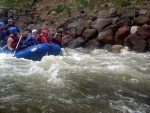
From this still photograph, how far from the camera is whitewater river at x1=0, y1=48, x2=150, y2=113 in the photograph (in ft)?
18.3

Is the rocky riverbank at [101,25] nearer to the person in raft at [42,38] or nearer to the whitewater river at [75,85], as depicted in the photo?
the whitewater river at [75,85]

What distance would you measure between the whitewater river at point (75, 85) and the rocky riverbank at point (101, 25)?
1.80 metres

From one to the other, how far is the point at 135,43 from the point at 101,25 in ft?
7.62

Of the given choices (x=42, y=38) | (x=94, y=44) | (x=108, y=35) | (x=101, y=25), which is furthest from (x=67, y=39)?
(x=42, y=38)

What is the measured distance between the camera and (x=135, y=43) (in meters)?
11.7

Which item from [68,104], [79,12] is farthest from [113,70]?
[79,12]

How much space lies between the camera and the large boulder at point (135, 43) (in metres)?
11.5

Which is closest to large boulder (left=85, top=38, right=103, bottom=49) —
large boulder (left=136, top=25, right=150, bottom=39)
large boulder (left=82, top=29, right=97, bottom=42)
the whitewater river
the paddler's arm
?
large boulder (left=82, top=29, right=97, bottom=42)

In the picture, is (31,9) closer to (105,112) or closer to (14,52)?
(14,52)

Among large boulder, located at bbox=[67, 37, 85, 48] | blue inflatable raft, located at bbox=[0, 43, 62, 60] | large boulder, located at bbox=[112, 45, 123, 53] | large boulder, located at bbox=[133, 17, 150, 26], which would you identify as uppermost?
large boulder, located at bbox=[133, 17, 150, 26]

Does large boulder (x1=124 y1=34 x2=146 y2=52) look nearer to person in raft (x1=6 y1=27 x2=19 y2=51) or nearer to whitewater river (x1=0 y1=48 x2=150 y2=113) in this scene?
whitewater river (x1=0 y1=48 x2=150 y2=113)

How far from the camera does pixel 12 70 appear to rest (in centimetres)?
839

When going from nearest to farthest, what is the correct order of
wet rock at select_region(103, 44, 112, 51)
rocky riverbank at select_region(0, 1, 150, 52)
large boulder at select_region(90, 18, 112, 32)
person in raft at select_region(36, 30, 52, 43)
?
person in raft at select_region(36, 30, 52, 43) → rocky riverbank at select_region(0, 1, 150, 52) → wet rock at select_region(103, 44, 112, 51) → large boulder at select_region(90, 18, 112, 32)

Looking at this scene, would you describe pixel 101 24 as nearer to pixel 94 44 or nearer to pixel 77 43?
pixel 94 44
